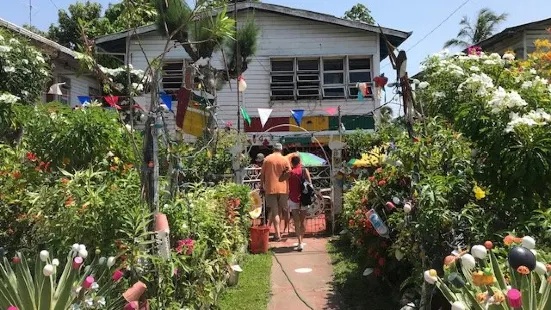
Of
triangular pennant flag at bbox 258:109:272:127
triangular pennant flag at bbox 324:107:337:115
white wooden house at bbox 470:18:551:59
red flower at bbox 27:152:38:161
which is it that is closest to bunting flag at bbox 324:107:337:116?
triangular pennant flag at bbox 324:107:337:115

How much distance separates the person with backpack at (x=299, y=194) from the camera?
880 cm

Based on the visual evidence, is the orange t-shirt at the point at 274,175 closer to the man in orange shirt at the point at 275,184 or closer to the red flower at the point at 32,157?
the man in orange shirt at the point at 275,184

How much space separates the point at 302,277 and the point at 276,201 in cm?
246

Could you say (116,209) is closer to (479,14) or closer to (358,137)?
(358,137)

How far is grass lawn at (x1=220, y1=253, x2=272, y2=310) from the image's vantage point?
5.54 metres

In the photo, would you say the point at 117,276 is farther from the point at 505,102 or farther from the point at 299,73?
the point at 299,73

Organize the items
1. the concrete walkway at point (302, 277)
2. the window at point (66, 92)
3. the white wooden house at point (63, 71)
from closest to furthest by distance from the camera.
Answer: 1. the concrete walkway at point (302, 277)
2. the white wooden house at point (63, 71)
3. the window at point (66, 92)

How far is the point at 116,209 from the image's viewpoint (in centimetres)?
364

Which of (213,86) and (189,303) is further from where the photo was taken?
(213,86)

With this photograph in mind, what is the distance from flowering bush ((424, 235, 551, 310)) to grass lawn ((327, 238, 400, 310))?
8.56 feet

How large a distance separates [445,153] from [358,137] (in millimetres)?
8838

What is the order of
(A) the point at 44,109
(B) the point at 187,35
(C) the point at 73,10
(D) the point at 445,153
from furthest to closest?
(C) the point at 73,10 < (B) the point at 187,35 < (A) the point at 44,109 < (D) the point at 445,153

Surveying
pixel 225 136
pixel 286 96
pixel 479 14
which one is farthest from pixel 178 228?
pixel 479 14

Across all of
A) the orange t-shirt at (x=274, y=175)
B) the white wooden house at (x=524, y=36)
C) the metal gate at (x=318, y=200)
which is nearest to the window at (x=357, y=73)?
the white wooden house at (x=524, y=36)
